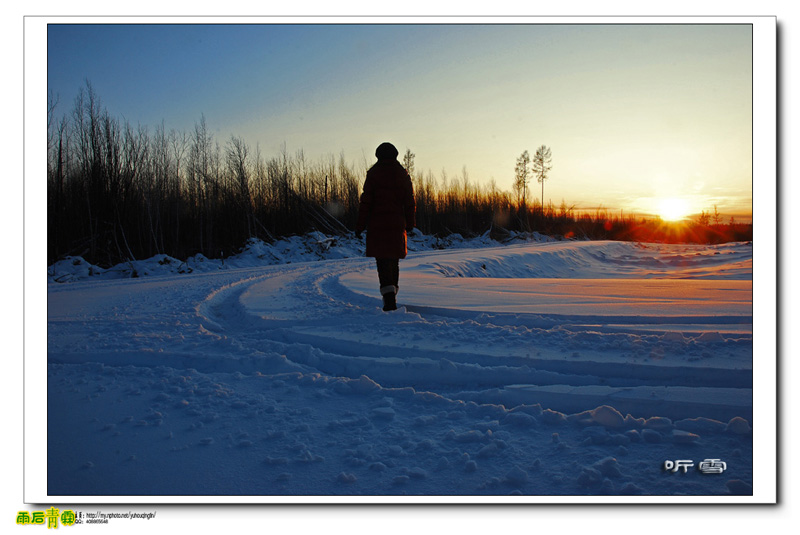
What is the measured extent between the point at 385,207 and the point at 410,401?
6.67ft

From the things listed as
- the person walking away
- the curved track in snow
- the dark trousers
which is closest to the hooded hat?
the person walking away

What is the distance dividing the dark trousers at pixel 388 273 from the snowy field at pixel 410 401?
265mm

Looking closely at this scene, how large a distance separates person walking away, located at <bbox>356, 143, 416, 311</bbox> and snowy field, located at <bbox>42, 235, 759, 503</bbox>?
554mm

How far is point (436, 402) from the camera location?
2150 mm

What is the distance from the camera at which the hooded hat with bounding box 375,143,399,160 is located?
12.6ft

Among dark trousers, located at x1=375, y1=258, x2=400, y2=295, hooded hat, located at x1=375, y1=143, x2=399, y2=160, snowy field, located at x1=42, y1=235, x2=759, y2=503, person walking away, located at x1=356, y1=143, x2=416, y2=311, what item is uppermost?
hooded hat, located at x1=375, y1=143, x2=399, y2=160

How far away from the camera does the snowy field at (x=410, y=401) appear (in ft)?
5.14

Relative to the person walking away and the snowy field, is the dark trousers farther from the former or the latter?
the snowy field

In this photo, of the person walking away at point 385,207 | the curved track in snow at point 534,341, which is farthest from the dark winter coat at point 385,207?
the curved track in snow at point 534,341

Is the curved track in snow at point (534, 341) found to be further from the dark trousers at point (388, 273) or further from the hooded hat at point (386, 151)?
the hooded hat at point (386, 151)

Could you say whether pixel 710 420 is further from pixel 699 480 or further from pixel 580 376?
pixel 580 376

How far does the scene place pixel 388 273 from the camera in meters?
3.91
